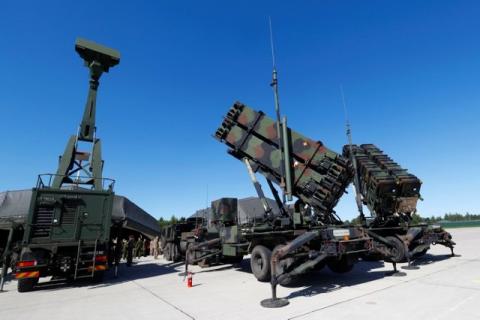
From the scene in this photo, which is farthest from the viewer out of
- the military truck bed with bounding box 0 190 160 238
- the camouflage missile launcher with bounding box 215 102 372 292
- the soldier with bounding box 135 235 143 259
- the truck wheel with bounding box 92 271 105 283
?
the soldier with bounding box 135 235 143 259

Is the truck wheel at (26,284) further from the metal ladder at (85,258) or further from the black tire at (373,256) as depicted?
the black tire at (373,256)

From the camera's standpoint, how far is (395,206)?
968 centimetres

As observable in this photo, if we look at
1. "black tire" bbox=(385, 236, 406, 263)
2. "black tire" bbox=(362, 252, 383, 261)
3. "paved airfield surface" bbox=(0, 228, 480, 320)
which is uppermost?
"black tire" bbox=(385, 236, 406, 263)

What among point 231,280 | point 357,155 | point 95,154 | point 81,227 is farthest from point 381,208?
point 95,154

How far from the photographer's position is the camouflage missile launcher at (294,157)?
323 inches

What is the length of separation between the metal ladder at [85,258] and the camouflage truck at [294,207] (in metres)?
3.99

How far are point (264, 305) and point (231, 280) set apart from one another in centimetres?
339

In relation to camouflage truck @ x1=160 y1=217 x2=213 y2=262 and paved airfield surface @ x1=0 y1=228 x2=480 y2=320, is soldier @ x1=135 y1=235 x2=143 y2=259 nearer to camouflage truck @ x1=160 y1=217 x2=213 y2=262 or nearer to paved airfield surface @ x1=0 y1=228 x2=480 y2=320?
camouflage truck @ x1=160 y1=217 x2=213 y2=262

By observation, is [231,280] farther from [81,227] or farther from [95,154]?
[95,154]

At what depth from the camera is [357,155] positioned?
1074 centimetres

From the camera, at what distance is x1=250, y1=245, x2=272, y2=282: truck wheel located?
23.7 feet

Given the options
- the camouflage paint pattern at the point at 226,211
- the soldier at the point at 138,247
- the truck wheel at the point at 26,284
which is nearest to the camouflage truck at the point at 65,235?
the truck wheel at the point at 26,284

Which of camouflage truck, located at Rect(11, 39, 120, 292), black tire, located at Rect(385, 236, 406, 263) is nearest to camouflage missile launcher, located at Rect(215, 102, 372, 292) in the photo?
black tire, located at Rect(385, 236, 406, 263)

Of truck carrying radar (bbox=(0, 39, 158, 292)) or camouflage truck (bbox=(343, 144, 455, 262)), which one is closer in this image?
truck carrying radar (bbox=(0, 39, 158, 292))
